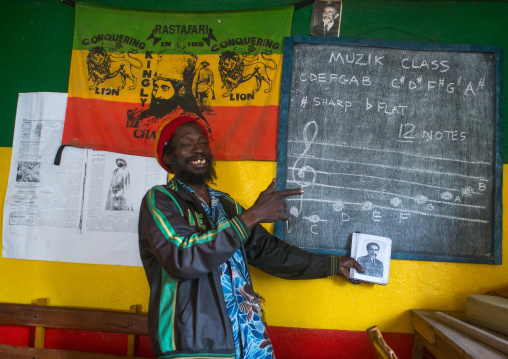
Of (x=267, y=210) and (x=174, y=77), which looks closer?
(x=267, y=210)

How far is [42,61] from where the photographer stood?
9.19ft

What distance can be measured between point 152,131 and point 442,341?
6.90ft

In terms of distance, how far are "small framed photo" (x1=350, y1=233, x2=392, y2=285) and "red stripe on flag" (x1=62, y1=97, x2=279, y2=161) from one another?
0.77 metres

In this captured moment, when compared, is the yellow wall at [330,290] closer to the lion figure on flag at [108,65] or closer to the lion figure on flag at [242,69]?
the lion figure on flag at [242,69]

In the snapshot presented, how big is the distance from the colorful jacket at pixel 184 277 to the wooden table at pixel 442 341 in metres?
1.00

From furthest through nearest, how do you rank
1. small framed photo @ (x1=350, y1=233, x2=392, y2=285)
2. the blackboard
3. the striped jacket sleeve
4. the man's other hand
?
the blackboard
small framed photo @ (x1=350, y1=233, x2=392, y2=285)
the man's other hand
the striped jacket sleeve

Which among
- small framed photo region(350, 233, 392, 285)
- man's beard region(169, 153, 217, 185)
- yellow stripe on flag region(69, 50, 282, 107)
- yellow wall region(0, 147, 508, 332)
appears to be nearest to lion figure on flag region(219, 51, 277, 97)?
yellow stripe on flag region(69, 50, 282, 107)

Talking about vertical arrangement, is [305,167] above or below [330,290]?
above

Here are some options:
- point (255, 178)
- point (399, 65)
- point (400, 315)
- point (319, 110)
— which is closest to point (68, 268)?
point (255, 178)

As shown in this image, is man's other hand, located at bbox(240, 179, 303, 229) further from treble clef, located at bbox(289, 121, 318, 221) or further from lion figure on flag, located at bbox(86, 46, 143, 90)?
lion figure on flag, located at bbox(86, 46, 143, 90)

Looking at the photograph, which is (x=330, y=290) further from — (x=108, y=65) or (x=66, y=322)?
(x=108, y=65)

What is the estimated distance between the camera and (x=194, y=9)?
2727 mm

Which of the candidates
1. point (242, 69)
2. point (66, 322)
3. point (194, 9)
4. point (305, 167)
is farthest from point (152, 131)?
point (66, 322)

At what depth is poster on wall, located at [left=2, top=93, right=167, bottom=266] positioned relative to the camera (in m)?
2.64
